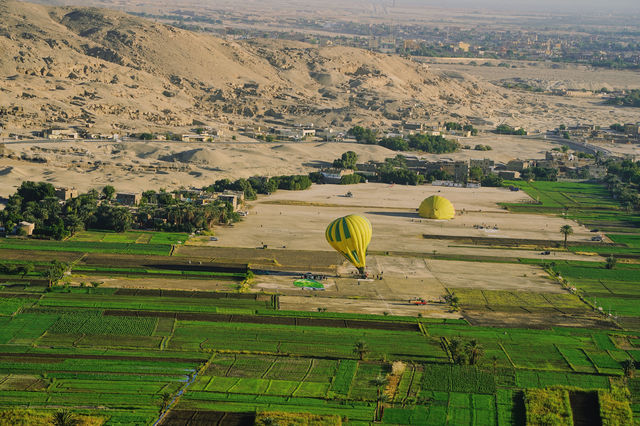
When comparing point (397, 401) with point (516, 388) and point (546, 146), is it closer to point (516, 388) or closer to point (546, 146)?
point (516, 388)

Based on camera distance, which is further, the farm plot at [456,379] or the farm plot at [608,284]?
the farm plot at [608,284]

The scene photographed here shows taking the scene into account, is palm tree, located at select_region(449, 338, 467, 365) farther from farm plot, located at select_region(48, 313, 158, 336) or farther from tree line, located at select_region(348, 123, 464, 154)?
tree line, located at select_region(348, 123, 464, 154)

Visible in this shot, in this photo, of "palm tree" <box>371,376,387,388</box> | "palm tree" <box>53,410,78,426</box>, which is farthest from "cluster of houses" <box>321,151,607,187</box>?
"palm tree" <box>53,410,78,426</box>

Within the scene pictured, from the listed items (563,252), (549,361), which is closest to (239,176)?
(563,252)

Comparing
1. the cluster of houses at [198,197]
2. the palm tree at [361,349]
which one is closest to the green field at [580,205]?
the cluster of houses at [198,197]

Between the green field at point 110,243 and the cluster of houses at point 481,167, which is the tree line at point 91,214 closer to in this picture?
the green field at point 110,243

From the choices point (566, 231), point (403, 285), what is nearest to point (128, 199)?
point (403, 285)
